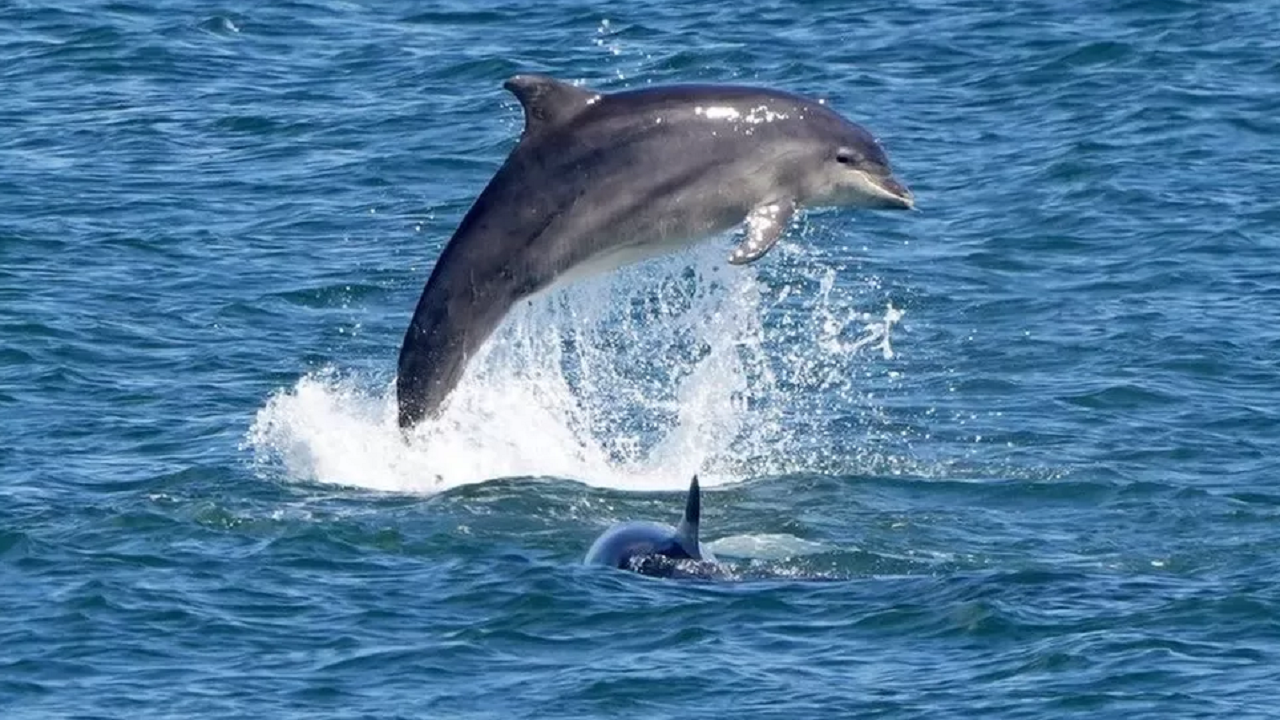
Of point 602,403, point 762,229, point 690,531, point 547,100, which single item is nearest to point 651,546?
point 690,531

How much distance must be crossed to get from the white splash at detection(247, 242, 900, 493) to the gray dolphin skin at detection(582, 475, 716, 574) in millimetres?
2517

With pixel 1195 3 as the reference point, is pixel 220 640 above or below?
below

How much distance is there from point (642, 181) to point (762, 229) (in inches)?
36.4

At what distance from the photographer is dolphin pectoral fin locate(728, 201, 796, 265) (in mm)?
20812

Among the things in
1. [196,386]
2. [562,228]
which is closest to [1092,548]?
[562,228]

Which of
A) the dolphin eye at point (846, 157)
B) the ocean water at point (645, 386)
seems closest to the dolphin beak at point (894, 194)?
the dolphin eye at point (846, 157)

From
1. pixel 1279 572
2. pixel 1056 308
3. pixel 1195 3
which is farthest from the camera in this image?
pixel 1195 3

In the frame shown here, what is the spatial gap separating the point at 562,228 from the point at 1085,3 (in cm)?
1997

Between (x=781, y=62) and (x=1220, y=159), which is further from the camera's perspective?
(x=781, y=62)

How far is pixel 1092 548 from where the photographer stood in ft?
69.1

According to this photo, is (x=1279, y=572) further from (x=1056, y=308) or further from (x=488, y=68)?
(x=488, y=68)

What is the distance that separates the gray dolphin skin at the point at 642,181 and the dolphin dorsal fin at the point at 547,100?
0.01 m

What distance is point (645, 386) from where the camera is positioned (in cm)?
2622

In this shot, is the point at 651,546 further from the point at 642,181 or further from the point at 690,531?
the point at 642,181
